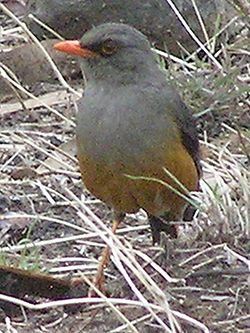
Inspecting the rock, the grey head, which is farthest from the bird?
the rock

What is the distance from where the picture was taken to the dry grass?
476 cm

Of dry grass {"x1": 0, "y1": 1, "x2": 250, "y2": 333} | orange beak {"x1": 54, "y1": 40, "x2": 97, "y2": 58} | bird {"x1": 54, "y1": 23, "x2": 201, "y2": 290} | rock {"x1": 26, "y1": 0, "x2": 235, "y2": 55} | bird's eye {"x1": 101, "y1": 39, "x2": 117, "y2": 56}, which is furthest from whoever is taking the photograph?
rock {"x1": 26, "y1": 0, "x2": 235, "y2": 55}

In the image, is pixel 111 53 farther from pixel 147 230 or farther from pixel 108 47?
pixel 147 230

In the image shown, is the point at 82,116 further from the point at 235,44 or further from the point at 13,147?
the point at 235,44

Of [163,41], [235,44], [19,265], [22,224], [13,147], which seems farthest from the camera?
[163,41]

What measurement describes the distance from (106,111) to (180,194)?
461mm

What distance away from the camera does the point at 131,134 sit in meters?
5.34

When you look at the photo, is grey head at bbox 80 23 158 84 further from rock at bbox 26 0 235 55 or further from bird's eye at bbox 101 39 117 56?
rock at bbox 26 0 235 55

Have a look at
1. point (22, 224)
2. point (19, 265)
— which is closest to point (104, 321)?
point (19, 265)

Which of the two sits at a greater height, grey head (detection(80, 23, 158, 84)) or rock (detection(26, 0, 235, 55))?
grey head (detection(80, 23, 158, 84))

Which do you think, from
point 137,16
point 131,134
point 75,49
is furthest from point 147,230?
point 137,16

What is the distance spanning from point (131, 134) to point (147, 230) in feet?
2.84

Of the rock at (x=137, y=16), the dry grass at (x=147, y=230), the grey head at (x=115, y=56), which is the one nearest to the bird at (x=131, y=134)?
the grey head at (x=115, y=56)

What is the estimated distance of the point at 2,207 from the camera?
642 cm
